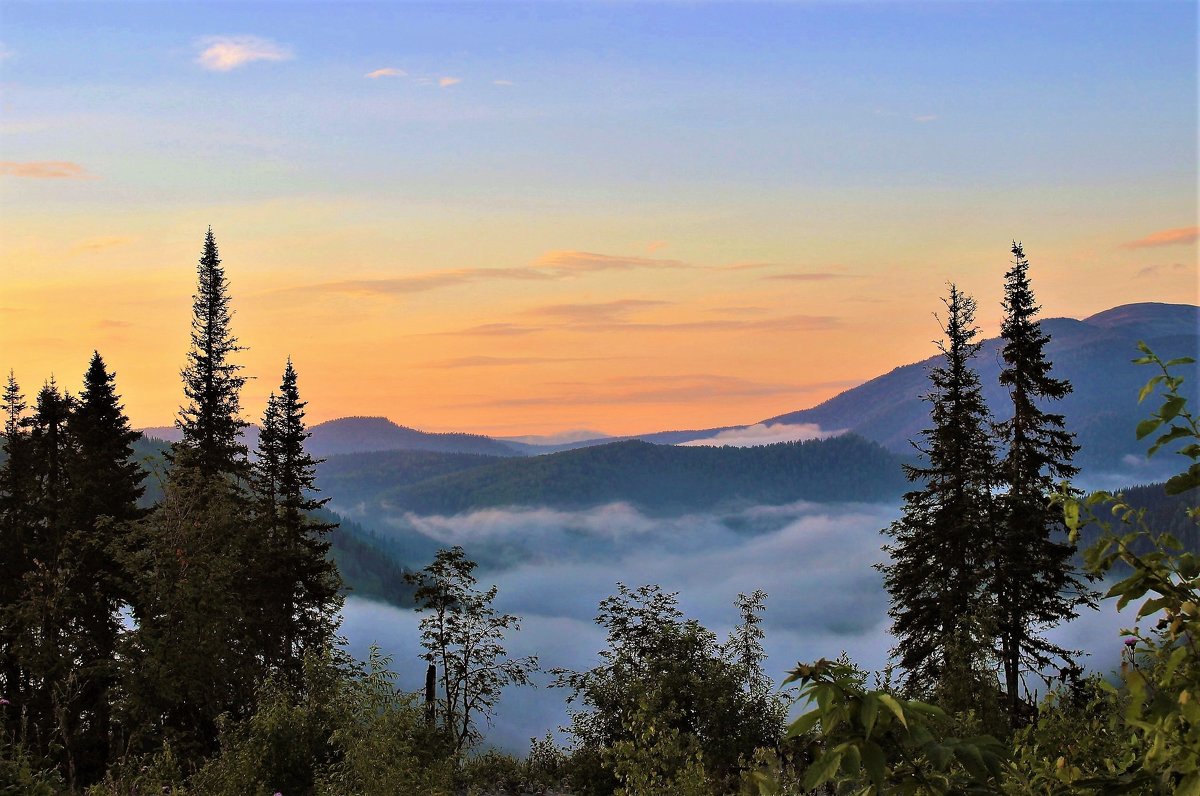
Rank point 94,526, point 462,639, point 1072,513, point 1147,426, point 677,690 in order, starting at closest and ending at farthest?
point 1147,426, point 1072,513, point 677,690, point 94,526, point 462,639

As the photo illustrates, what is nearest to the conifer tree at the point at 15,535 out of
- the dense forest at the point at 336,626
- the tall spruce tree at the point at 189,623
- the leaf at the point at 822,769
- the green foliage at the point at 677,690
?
the dense forest at the point at 336,626

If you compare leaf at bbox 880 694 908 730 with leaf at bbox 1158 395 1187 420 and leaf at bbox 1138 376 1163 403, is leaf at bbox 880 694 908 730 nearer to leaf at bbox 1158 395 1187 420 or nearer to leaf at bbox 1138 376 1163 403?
leaf at bbox 1138 376 1163 403

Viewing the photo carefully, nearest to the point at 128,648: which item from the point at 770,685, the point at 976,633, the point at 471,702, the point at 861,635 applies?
the point at 471,702

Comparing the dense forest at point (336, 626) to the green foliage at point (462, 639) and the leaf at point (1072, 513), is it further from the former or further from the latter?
the leaf at point (1072, 513)

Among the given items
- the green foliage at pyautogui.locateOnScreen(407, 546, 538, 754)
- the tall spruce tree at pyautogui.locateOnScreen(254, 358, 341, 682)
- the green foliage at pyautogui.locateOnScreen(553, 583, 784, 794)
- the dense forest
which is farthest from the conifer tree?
the green foliage at pyautogui.locateOnScreen(553, 583, 784, 794)

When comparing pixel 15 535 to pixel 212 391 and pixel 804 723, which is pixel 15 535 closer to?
pixel 212 391

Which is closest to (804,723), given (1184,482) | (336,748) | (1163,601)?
(1163,601)

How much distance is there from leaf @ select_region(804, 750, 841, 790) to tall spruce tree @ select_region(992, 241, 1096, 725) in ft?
98.6

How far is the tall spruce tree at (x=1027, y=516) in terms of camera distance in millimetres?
30250

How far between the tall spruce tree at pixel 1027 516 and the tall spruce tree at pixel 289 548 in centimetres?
2334

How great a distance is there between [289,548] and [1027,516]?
2602 cm

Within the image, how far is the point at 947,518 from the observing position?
31875 mm

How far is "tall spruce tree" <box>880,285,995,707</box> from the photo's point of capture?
1217 inches

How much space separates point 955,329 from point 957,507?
229 inches
